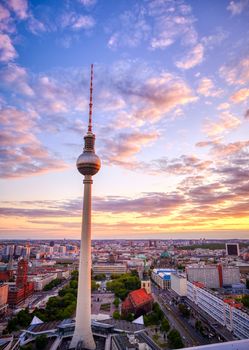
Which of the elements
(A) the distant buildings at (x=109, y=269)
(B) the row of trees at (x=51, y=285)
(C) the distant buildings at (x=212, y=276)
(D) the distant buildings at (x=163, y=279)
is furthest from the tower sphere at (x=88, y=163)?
(A) the distant buildings at (x=109, y=269)

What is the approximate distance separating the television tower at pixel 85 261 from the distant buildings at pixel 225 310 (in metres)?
17.9

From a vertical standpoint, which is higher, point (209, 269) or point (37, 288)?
point (209, 269)

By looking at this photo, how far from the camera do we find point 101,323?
36031 millimetres

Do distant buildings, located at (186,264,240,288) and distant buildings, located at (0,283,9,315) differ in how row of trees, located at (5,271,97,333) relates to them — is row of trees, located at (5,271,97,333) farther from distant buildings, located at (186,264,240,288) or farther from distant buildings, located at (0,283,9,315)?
distant buildings, located at (186,264,240,288)

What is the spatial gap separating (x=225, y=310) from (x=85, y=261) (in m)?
22.0

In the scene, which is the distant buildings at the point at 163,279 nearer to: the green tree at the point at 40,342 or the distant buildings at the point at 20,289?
the distant buildings at the point at 20,289

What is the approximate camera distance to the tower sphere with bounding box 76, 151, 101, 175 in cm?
3478

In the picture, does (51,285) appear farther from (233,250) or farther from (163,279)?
(233,250)

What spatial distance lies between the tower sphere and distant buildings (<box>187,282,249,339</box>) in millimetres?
24740

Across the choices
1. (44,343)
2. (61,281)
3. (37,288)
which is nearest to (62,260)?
(61,281)

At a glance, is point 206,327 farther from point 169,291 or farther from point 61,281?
point 61,281

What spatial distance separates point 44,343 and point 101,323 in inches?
299

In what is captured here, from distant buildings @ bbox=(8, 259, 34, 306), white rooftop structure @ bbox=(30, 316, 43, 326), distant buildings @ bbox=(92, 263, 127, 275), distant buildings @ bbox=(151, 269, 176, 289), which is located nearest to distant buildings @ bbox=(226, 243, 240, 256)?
distant buildings @ bbox=(92, 263, 127, 275)

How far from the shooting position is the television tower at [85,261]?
101 feet
